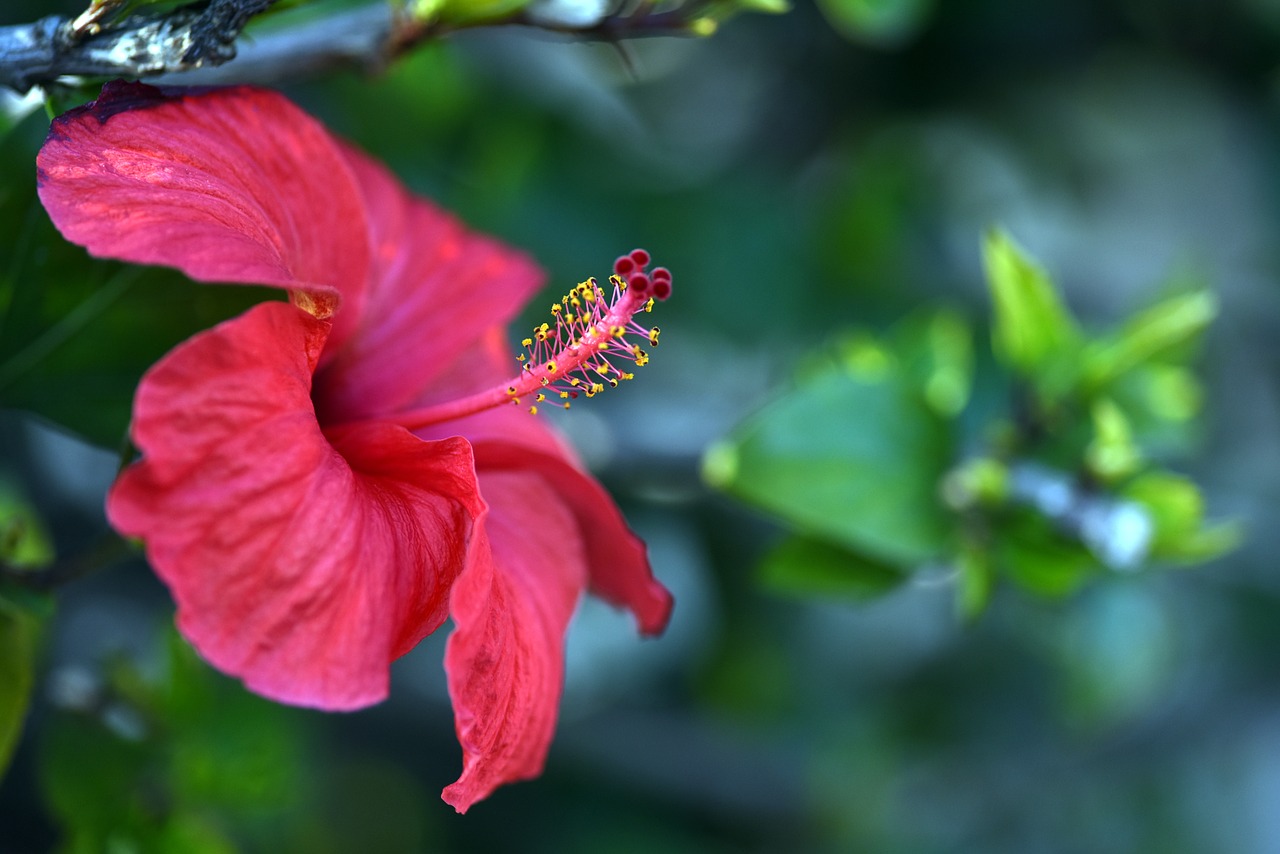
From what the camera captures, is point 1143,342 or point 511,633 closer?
point 511,633

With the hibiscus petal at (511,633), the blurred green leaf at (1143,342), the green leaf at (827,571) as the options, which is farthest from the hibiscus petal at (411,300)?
the blurred green leaf at (1143,342)

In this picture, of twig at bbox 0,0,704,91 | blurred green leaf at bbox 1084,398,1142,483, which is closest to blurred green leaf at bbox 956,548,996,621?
blurred green leaf at bbox 1084,398,1142,483

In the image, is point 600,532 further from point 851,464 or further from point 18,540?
point 18,540

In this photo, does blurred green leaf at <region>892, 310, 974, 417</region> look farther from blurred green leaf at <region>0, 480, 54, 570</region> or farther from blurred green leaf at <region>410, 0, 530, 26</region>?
blurred green leaf at <region>0, 480, 54, 570</region>

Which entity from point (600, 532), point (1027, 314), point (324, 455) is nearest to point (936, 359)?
point (1027, 314)

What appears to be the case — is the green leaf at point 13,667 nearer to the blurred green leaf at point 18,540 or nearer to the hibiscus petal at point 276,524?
the blurred green leaf at point 18,540

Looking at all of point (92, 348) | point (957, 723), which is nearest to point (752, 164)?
point (957, 723)
